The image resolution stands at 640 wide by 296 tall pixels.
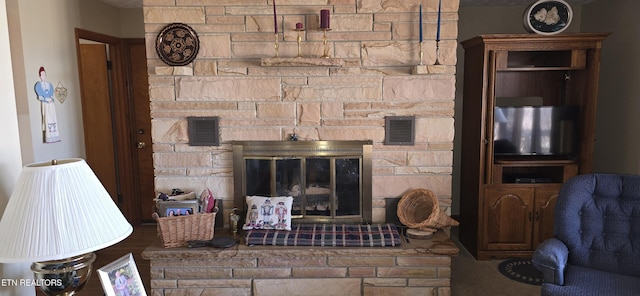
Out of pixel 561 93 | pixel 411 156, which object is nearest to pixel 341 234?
pixel 411 156

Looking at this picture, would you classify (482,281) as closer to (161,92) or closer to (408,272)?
(408,272)

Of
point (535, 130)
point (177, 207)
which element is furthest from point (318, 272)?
point (535, 130)

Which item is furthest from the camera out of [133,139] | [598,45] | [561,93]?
[133,139]

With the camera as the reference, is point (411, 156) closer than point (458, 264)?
Yes

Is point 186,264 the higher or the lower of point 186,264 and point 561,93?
the lower

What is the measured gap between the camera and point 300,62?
9.33 ft

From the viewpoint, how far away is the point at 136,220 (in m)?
4.63

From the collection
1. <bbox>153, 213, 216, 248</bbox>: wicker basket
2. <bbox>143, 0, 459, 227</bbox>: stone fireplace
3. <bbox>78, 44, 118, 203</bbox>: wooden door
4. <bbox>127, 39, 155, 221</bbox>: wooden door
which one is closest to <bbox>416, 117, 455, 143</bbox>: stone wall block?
<bbox>143, 0, 459, 227</bbox>: stone fireplace

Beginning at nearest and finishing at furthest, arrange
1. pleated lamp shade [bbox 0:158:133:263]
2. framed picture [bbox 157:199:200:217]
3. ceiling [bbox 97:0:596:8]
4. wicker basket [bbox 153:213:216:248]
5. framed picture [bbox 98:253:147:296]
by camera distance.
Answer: pleated lamp shade [bbox 0:158:133:263]
framed picture [bbox 98:253:147:296]
wicker basket [bbox 153:213:216:248]
framed picture [bbox 157:199:200:217]
ceiling [bbox 97:0:596:8]

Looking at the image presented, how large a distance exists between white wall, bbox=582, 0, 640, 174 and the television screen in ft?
1.40

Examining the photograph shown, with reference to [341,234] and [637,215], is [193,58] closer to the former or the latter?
[341,234]

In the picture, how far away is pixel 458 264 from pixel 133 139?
3409 mm

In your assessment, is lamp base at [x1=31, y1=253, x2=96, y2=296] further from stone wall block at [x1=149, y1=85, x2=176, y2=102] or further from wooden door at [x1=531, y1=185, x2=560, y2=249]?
wooden door at [x1=531, y1=185, x2=560, y2=249]

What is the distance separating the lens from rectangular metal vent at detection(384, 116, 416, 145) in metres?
3.04
